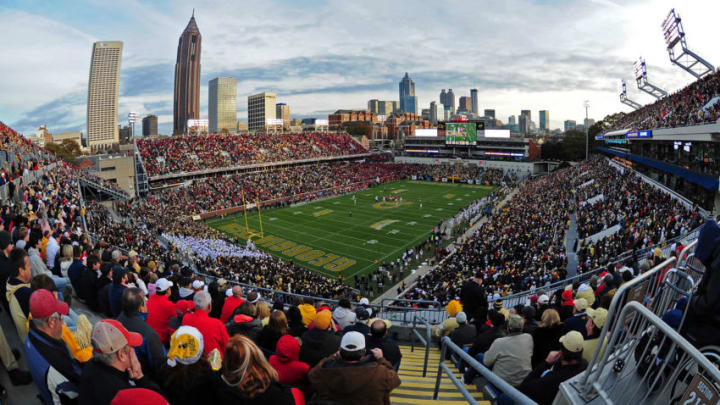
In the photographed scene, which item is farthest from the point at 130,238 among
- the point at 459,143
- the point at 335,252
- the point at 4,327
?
the point at 459,143

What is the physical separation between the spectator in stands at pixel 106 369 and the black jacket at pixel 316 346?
175 centimetres

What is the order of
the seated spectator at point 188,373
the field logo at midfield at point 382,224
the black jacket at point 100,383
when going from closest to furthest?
the black jacket at point 100,383, the seated spectator at point 188,373, the field logo at midfield at point 382,224

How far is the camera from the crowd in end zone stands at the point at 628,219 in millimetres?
17203

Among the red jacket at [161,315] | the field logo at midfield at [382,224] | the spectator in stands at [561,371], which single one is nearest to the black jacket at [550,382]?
the spectator in stands at [561,371]

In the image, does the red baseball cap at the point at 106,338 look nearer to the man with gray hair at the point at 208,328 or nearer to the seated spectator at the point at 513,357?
the man with gray hair at the point at 208,328

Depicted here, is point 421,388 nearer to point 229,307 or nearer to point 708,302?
point 229,307

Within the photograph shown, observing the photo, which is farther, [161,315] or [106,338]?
[161,315]

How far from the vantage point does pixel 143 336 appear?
429 cm

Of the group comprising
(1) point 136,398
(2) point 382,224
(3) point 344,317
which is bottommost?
(2) point 382,224

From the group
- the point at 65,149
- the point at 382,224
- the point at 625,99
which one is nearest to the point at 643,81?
the point at 625,99

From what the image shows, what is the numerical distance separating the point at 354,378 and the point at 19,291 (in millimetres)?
4282

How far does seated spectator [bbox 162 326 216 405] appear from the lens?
3.26 metres

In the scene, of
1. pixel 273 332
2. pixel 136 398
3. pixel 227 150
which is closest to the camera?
pixel 136 398

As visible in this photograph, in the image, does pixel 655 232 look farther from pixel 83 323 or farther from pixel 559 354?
pixel 83 323
